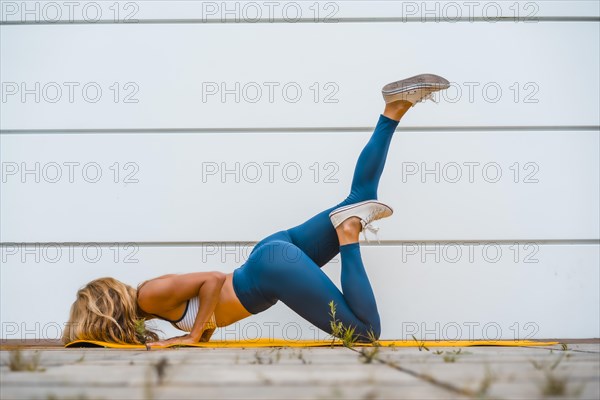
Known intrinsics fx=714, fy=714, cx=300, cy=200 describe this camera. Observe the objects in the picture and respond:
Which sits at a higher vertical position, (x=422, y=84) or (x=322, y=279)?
(x=422, y=84)

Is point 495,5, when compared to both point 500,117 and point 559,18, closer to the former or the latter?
point 559,18

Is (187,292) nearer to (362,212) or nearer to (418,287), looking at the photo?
(362,212)

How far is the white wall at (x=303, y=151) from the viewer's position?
3148mm

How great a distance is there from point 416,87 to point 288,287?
855 mm

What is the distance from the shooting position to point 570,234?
3.18m

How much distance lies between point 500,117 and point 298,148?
916 millimetres

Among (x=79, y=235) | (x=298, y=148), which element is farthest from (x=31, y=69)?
(x=298, y=148)

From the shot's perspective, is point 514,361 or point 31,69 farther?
point 31,69

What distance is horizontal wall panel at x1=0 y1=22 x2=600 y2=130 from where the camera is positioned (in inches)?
126

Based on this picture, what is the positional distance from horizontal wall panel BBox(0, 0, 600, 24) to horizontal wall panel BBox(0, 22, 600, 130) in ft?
0.13

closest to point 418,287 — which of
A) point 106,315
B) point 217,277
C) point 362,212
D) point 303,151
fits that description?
point 362,212

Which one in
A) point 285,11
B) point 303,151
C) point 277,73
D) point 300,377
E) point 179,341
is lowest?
point 179,341

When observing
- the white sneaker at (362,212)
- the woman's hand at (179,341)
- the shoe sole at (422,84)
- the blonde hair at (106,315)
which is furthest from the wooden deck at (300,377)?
the shoe sole at (422,84)

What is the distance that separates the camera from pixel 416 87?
255 cm
